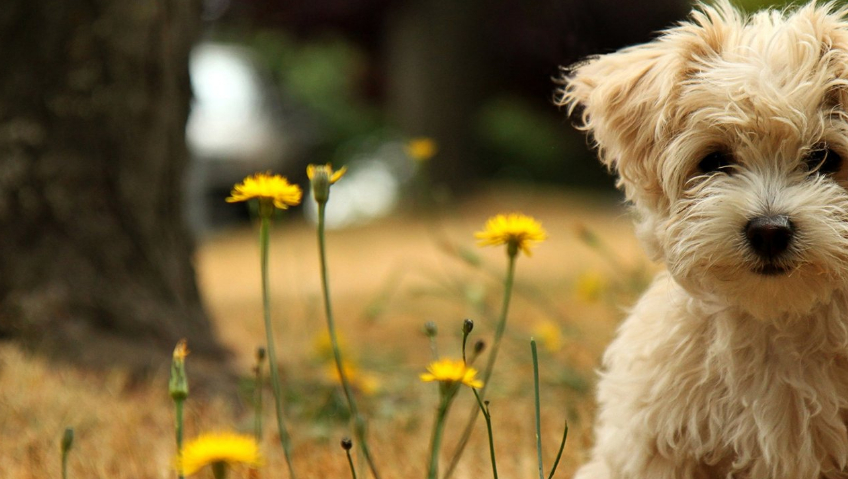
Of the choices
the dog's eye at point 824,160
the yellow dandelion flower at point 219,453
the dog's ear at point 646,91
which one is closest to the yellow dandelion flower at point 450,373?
the yellow dandelion flower at point 219,453

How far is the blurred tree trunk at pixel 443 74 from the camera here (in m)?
12.3

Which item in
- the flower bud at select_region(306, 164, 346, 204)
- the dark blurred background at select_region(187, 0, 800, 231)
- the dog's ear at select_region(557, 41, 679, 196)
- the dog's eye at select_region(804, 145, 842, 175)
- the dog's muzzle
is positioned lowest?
the dog's muzzle

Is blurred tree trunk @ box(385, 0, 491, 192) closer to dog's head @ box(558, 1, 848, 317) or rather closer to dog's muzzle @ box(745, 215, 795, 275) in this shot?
dog's head @ box(558, 1, 848, 317)

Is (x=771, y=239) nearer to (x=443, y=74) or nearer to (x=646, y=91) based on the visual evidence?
(x=646, y=91)

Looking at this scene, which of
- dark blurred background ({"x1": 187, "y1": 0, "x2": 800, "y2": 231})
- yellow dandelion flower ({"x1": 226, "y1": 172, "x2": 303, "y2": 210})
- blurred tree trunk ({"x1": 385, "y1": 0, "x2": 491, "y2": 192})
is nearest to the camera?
yellow dandelion flower ({"x1": 226, "y1": 172, "x2": 303, "y2": 210})

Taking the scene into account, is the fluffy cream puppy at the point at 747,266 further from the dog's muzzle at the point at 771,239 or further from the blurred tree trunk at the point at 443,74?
the blurred tree trunk at the point at 443,74

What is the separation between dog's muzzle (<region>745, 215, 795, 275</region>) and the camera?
2.03 metres

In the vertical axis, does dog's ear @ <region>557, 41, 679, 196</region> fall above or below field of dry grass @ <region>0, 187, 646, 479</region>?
above

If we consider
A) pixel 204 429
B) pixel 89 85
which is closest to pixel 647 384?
pixel 204 429

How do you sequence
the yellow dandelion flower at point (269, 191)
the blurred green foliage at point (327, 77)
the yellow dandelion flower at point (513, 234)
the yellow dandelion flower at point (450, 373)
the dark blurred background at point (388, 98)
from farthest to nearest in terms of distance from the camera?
the blurred green foliage at point (327, 77) < the dark blurred background at point (388, 98) < the yellow dandelion flower at point (513, 234) < the yellow dandelion flower at point (269, 191) < the yellow dandelion flower at point (450, 373)

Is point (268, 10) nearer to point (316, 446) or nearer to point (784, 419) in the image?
point (316, 446)

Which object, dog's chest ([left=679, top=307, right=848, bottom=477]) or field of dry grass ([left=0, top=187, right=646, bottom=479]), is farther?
field of dry grass ([left=0, top=187, right=646, bottom=479])

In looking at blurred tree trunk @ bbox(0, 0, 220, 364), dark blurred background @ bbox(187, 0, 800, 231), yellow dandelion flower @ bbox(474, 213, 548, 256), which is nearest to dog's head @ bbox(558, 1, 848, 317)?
yellow dandelion flower @ bbox(474, 213, 548, 256)

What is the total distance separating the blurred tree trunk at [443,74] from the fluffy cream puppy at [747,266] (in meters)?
9.77
